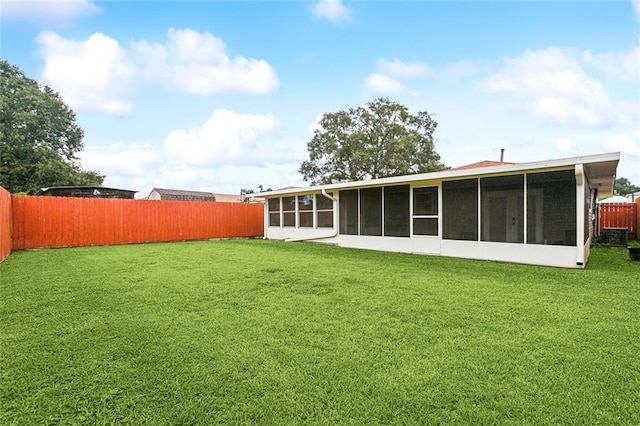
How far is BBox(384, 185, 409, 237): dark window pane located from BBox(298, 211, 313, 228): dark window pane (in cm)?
352

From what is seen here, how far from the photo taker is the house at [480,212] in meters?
6.32

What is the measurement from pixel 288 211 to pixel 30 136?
18.2 m

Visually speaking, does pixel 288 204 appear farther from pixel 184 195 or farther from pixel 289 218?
pixel 184 195

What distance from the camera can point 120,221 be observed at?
12391 mm

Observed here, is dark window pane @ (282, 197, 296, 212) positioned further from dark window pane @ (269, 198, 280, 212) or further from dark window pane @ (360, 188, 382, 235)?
dark window pane @ (360, 188, 382, 235)

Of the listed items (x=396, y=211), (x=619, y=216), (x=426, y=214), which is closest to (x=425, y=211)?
(x=426, y=214)

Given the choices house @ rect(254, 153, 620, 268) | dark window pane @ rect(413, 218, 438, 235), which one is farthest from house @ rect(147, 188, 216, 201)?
dark window pane @ rect(413, 218, 438, 235)

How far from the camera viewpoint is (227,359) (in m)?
2.56

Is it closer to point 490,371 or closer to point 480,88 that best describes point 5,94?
point 480,88

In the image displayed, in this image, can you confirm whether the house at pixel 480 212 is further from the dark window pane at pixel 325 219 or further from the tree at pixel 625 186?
the tree at pixel 625 186

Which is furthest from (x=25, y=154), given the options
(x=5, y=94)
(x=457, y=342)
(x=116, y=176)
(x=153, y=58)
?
(x=457, y=342)

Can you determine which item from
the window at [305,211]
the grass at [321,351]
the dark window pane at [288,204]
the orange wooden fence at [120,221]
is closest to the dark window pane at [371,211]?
the window at [305,211]

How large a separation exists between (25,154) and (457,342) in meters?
25.2

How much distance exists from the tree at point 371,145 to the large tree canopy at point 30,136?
1545 cm
